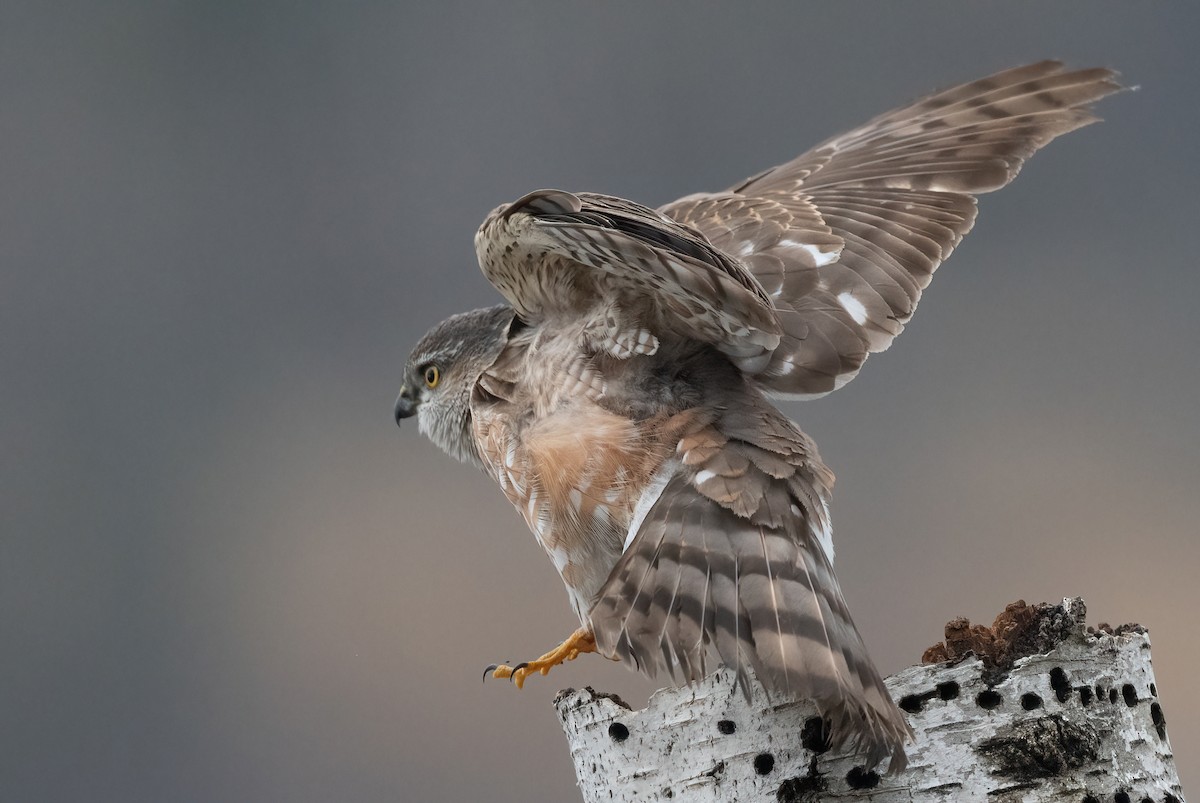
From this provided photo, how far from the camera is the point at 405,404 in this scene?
2930 millimetres

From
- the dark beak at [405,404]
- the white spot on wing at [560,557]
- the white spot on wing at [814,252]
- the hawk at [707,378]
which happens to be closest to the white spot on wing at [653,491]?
the hawk at [707,378]

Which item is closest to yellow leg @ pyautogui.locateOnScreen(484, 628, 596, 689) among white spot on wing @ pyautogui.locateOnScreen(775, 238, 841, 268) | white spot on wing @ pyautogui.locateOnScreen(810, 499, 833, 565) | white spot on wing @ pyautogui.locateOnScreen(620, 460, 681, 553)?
white spot on wing @ pyautogui.locateOnScreen(620, 460, 681, 553)

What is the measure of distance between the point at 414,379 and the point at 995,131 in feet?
5.40

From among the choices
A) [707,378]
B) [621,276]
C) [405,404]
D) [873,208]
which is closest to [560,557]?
[707,378]

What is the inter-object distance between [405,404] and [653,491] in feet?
3.72

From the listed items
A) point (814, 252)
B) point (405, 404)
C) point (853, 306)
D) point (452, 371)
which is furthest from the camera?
point (405, 404)

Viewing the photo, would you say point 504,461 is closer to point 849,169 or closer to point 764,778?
point 764,778

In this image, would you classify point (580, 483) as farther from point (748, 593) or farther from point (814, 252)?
point (814, 252)

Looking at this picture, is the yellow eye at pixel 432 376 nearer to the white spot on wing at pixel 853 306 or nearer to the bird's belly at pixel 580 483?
the bird's belly at pixel 580 483

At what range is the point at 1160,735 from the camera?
1784 mm

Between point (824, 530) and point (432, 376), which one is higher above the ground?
point (432, 376)

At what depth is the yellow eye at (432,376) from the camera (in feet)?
9.10

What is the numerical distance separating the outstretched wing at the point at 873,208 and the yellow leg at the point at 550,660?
632 millimetres

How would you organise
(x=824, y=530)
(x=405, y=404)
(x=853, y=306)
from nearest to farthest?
(x=824, y=530)
(x=853, y=306)
(x=405, y=404)
